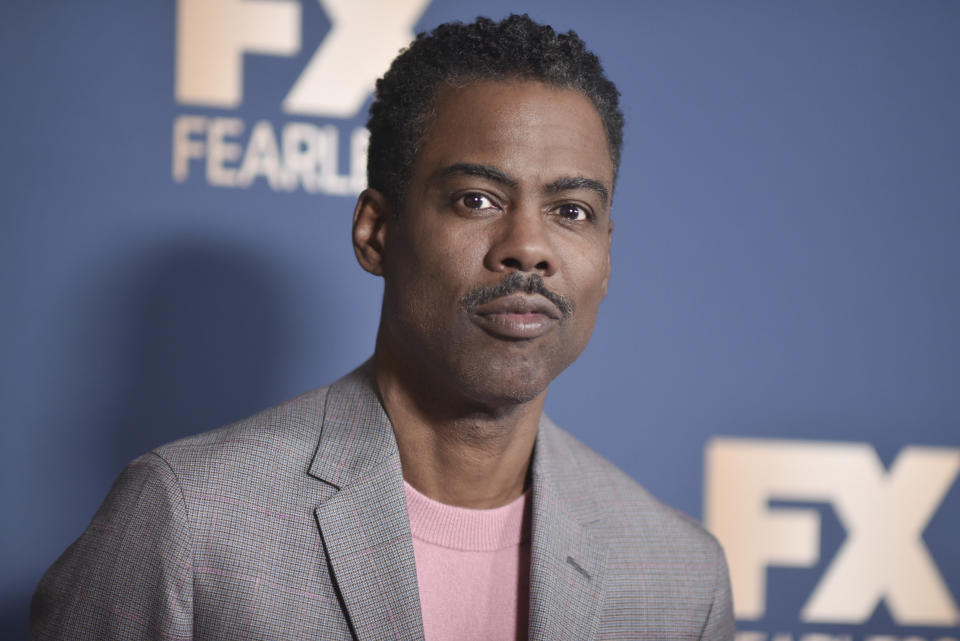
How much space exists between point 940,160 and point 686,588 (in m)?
1.49

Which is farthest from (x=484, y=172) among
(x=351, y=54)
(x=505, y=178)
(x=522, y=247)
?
(x=351, y=54)

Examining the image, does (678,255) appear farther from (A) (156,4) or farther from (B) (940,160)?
(A) (156,4)

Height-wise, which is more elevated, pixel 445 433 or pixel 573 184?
pixel 573 184

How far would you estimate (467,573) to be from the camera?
160 cm

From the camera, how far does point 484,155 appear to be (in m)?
1.51

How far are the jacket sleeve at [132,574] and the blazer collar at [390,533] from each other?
0.73ft

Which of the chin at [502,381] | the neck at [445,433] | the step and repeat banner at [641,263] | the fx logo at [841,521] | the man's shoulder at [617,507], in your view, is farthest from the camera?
the fx logo at [841,521]

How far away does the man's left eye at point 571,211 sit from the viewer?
1583 mm

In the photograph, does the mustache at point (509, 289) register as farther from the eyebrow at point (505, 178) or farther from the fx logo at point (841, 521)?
the fx logo at point (841, 521)

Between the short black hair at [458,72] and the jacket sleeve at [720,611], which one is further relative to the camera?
the jacket sleeve at [720,611]

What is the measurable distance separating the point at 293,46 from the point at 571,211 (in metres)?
1.05

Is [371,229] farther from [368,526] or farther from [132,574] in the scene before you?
[132,574]

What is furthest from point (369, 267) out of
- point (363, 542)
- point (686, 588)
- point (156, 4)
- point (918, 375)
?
point (918, 375)

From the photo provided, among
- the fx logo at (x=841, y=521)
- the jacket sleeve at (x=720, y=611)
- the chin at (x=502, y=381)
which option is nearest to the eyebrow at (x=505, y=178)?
the chin at (x=502, y=381)
